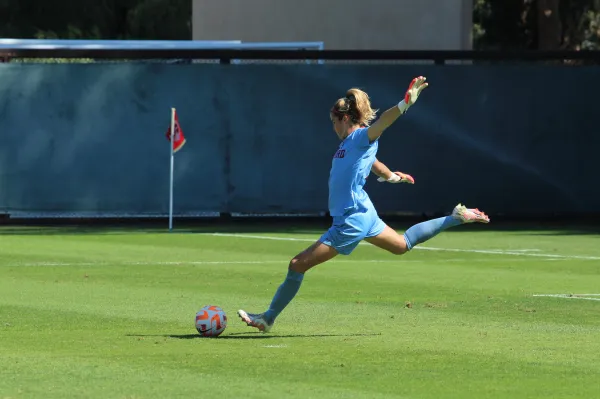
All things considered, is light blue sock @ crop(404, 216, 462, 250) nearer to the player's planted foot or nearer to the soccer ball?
the player's planted foot

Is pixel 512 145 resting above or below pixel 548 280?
above

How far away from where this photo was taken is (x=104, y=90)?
28969mm

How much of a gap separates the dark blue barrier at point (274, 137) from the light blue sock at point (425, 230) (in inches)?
660

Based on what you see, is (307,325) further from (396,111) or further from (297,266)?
(396,111)

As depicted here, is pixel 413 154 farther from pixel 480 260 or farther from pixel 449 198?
pixel 480 260

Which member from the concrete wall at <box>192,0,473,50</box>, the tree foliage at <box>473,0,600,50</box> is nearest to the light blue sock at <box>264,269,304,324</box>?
the concrete wall at <box>192,0,473,50</box>

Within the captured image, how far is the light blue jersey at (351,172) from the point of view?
38.4 feet

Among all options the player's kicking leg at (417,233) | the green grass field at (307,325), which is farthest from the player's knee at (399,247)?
the green grass field at (307,325)

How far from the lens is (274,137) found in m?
29.2

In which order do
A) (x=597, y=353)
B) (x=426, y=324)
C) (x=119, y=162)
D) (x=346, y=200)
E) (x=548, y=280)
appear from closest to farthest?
(x=597, y=353)
(x=346, y=200)
(x=426, y=324)
(x=548, y=280)
(x=119, y=162)

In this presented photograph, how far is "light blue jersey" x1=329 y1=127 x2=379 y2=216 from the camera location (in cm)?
1170

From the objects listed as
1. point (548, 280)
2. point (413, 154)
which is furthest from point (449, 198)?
point (548, 280)

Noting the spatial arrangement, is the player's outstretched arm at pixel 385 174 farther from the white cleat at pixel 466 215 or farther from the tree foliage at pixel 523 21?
the tree foliage at pixel 523 21

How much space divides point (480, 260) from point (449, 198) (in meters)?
9.51
